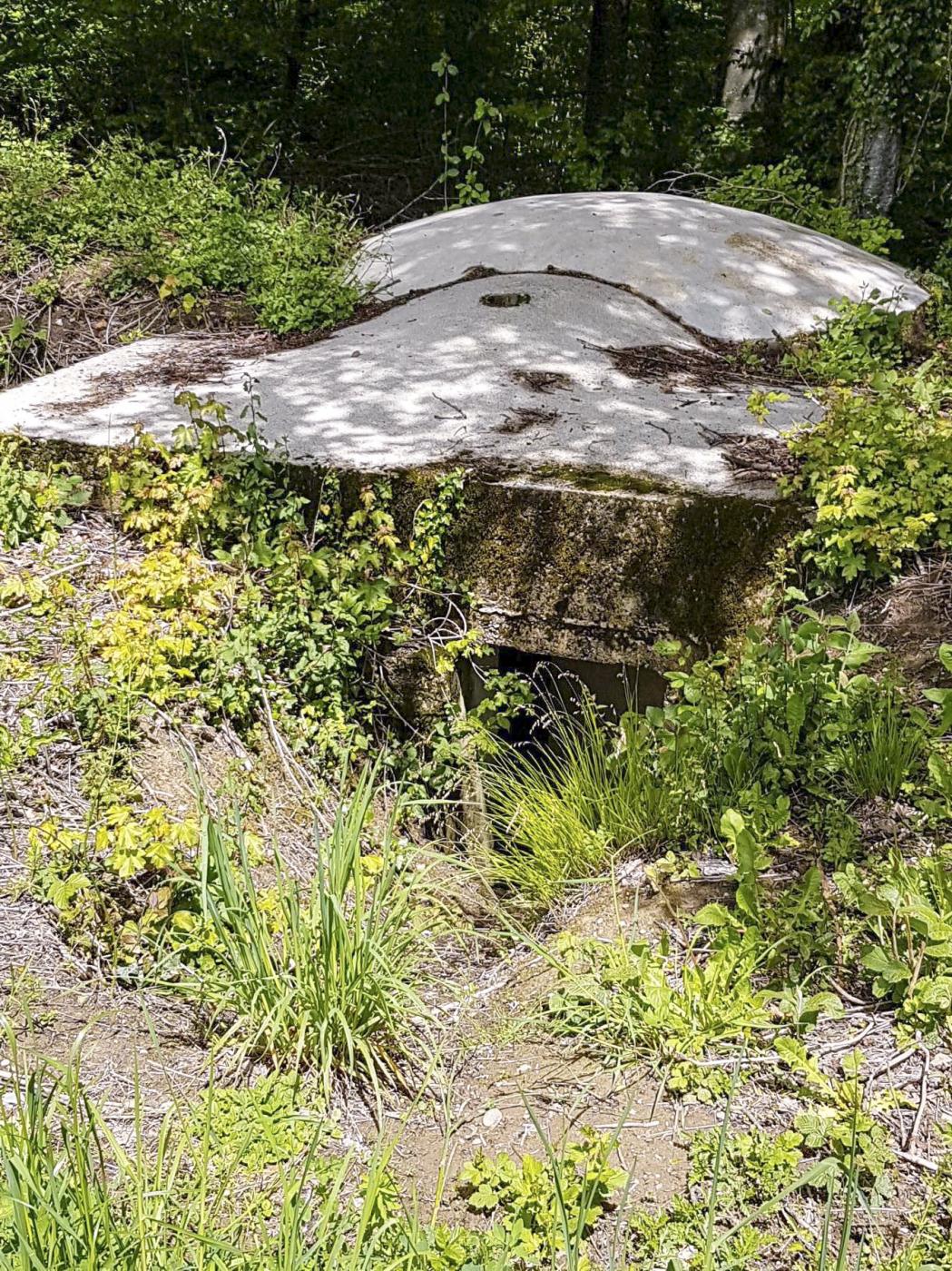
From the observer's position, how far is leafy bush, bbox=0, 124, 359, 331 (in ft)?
21.0

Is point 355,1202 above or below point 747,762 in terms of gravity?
below

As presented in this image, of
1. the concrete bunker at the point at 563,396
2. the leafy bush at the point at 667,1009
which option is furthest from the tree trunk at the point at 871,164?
the leafy bush at the point at 667,1009

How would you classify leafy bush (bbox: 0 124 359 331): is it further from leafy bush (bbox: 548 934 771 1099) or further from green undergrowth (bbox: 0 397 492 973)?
leafy bush (bbox: 548 934 771 1099)

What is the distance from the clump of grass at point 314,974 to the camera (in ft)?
8.45

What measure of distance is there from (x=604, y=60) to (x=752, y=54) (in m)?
1.62

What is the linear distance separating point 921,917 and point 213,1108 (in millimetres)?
1637

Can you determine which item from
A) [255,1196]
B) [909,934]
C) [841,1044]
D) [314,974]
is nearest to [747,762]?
[909,934]

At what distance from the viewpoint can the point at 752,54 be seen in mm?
9695

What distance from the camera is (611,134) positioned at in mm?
10297

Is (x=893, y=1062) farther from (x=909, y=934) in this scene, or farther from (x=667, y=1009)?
(x=667, y=1009)

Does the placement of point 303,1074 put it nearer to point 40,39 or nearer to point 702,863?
point 702,863

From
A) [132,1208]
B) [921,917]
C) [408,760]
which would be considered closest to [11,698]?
[408,760]

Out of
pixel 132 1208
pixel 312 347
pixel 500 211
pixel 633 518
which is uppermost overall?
pixel 500 211

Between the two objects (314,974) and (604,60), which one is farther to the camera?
(604,60)
